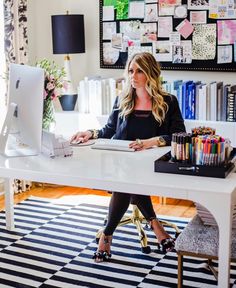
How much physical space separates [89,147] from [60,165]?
447 mm

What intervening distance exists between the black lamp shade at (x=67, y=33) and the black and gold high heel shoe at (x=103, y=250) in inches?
73.5

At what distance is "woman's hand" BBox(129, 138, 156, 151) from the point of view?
10.5ft

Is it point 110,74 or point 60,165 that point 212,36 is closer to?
point 110,74

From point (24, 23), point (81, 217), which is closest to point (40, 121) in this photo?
point (81, 217)

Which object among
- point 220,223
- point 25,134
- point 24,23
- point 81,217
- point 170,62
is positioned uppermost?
point 24,23

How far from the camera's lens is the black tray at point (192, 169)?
2.60 m

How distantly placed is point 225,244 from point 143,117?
1329mm

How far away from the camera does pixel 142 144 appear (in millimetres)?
3236

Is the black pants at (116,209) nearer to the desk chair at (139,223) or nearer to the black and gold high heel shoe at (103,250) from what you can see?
the black and gold high heel shoe at (103,250)

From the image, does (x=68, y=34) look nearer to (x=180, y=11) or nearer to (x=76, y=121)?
(x=76, y=121)

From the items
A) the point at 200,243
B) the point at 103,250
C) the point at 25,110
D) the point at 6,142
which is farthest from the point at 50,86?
the point at 200,243

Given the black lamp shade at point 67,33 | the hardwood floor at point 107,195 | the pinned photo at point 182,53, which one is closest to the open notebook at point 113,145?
the hardwood floor at point 107,195

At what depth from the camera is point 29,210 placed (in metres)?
4.41

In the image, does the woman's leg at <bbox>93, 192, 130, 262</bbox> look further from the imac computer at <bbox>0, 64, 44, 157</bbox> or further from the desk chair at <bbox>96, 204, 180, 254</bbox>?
the imac computer at <bbox>0, 64, 44, 157</bbox>
